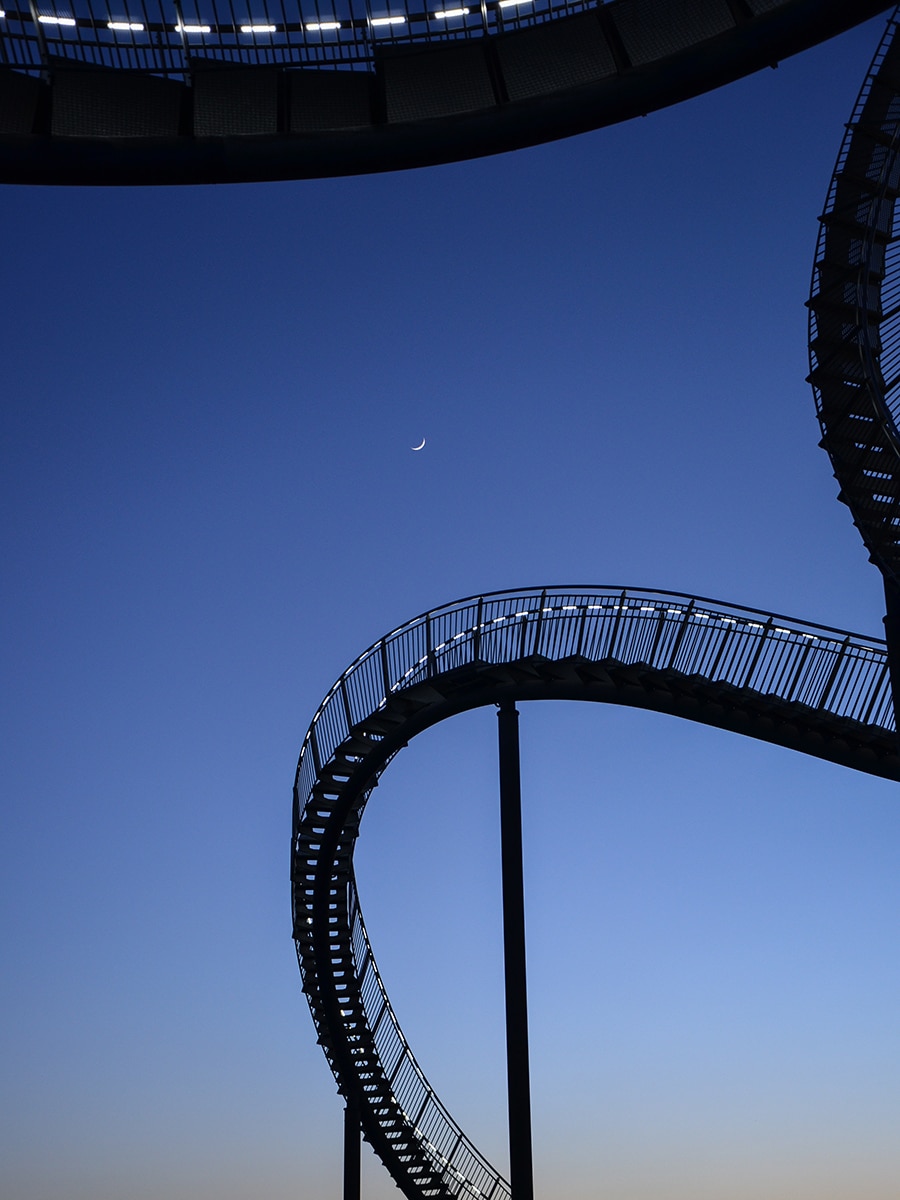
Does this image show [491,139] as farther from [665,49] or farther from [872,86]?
[872,86]

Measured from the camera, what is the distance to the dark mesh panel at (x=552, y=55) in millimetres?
12789

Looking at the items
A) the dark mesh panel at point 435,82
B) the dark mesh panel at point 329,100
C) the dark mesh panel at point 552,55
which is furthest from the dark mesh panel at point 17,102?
the dark mesh panel at point 552,55

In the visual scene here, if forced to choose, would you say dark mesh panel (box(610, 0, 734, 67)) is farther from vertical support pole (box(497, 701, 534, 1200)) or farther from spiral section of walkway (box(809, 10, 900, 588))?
vertical support pole (box(497, 701, 534, 1200))

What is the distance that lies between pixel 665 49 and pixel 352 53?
10.7ft

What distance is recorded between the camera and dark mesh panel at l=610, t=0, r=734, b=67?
41.1 ft

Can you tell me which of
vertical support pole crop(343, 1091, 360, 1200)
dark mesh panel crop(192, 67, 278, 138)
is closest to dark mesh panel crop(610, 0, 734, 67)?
dark mesh panel crop(192, 67, 278, 138)

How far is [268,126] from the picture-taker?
1280cm

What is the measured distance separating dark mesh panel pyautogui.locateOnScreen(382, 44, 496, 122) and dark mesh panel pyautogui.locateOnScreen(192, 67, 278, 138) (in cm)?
131

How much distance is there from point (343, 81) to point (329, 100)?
264 mm

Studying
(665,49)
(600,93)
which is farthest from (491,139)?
(665,49)

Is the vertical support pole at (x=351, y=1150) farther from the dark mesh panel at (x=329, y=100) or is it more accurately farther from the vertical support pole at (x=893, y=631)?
the dark mesh panel at (x=329, y=100)

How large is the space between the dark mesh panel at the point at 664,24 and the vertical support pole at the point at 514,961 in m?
7.96

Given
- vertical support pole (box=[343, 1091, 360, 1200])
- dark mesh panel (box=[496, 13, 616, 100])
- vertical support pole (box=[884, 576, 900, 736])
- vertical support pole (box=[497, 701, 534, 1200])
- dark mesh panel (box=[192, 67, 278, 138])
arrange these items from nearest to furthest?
1. vertical support pole (box=[884, 576, 900, 736])
2. dark mesh panel (box=[192, 67, 278, 138])
3. dark mesh panel (box=[496, 13, 616, 100])
4. vertical support pole (box=[497, 701, 534, 1200])
5. vertical support pole (box=[343, 1091, 360, 1200])

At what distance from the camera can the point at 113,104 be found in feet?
41.3
